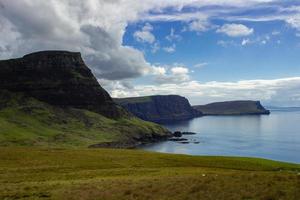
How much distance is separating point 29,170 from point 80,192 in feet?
77.1

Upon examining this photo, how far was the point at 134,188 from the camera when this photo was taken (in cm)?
3097

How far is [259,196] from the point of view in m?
25.4

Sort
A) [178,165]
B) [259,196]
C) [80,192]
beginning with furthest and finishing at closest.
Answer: [178,165]
[80,192]
[259,196]

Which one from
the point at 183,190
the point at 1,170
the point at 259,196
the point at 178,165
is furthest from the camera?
the point at 178,165

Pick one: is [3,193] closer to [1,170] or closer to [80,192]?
[80,192]

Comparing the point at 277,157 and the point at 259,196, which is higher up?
the point at 259,196

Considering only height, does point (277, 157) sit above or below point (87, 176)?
below

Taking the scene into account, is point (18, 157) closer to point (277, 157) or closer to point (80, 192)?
point (80, 192)

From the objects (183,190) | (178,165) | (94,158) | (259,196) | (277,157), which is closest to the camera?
(259,196)

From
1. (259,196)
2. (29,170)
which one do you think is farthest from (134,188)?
(29,170)

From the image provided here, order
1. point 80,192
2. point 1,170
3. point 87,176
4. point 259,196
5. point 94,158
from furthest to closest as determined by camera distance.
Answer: point 94,158 → point 1,170 → point 87,176 → point 80,192 → point 259,196

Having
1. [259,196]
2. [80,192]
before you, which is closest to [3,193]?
[80,192]

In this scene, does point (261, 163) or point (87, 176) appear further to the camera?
point (261, 163)

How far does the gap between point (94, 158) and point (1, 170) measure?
21.1m
